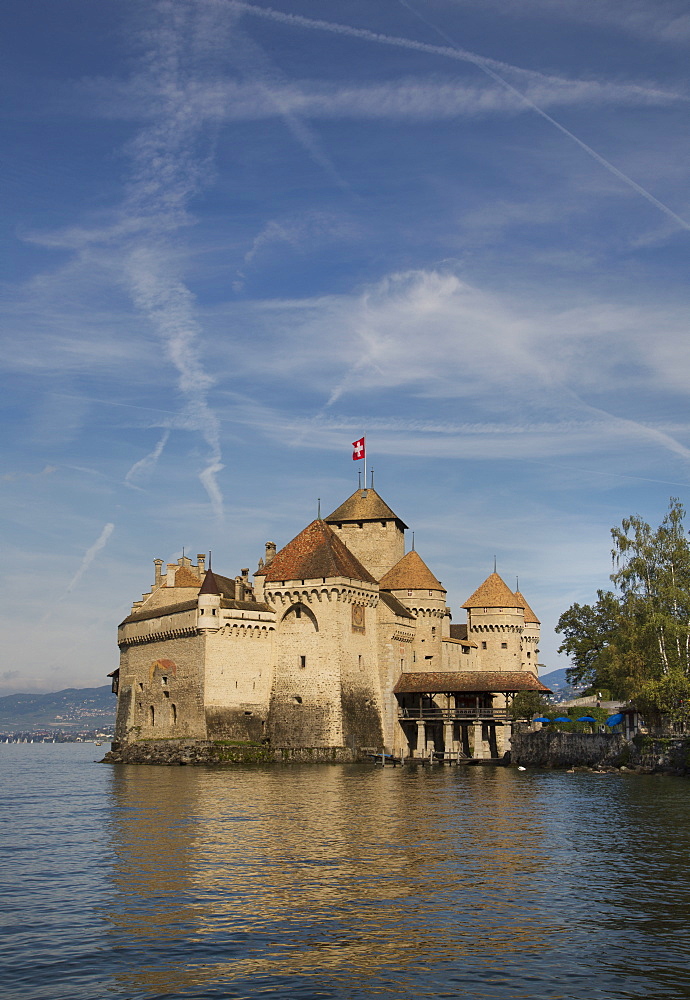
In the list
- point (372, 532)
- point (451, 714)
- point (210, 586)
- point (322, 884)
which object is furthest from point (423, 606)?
point (322, 884)

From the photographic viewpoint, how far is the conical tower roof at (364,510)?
76938mm

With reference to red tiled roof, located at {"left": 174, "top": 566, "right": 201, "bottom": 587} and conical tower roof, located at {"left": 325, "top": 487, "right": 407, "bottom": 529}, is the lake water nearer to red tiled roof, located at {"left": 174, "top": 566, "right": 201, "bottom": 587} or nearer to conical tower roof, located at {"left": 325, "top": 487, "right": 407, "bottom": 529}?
red tiled roof, located at {"left": 174, "top": 566, "right": 201, "bottom": 587}

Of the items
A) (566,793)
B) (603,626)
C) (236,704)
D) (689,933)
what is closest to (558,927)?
(689,933)

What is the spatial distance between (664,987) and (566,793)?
27845 mm

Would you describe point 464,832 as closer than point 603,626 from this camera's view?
Yes

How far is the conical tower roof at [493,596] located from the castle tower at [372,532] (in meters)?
7.70

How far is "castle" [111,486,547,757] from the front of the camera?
2410 inches

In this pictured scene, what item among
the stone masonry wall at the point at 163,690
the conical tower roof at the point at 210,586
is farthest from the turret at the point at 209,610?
the stone masonry wall at the point at 163,690

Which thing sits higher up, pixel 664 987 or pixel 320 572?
pixel 320 572

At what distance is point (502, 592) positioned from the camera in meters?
81.2

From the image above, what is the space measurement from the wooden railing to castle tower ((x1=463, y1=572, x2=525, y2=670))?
14.3 metres

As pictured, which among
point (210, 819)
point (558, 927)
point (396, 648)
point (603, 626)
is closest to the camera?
point (558, 927)

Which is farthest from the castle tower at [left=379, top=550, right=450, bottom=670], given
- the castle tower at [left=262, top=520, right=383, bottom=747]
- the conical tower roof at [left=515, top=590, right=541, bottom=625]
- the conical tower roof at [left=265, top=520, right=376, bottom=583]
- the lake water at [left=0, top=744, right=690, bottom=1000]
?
the lake water at [left=0, top=744, right=690, bottom=1000]

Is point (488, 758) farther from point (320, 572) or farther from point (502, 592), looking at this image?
point (502, 592)
